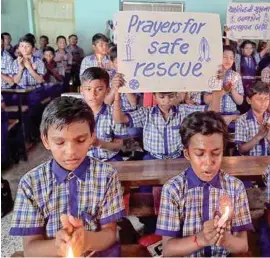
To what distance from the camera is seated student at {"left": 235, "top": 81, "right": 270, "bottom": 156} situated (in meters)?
2.51

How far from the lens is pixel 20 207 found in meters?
1.32

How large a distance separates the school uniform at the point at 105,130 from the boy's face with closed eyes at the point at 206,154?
3.55ft

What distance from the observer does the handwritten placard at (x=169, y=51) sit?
2049 mm

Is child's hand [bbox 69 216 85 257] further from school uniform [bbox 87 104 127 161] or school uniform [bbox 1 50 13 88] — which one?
school uniform [bbox 1 50 13 88]

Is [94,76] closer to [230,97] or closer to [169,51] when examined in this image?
[169,51]

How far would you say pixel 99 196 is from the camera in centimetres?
137

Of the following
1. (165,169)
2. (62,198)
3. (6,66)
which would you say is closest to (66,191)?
(62,198)

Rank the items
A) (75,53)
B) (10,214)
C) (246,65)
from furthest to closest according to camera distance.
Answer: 1. (75,53)
2. (246,65)
3. (10,214)

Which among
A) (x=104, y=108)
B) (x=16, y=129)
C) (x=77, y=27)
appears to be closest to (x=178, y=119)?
(x=104, y=108)

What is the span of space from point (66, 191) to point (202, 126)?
0.56 meters

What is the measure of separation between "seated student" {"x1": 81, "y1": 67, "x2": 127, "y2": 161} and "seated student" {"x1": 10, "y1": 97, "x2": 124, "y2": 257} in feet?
3.40

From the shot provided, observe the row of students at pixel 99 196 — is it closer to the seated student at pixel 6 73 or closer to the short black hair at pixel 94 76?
the short black hair at pixel 94 76

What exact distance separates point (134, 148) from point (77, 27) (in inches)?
260

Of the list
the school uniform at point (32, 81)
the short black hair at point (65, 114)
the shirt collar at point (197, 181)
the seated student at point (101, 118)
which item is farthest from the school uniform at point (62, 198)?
the school uniform at point (32, 81)
